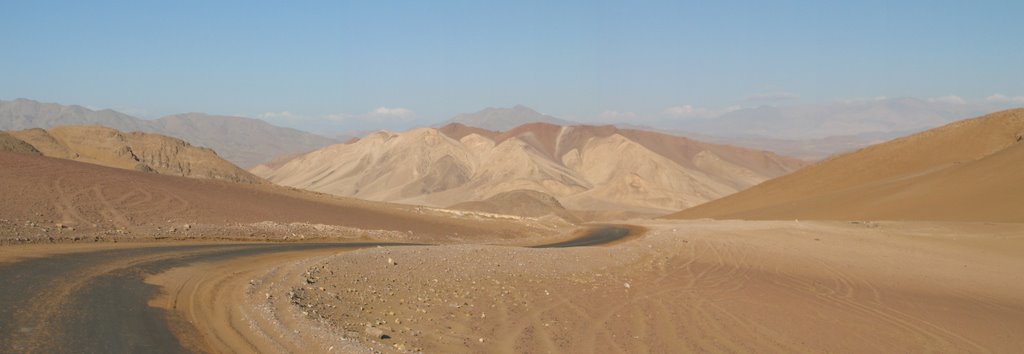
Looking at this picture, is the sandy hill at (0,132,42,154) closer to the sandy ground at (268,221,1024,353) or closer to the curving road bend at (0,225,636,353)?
the curving road bend at (0,225,636,353)

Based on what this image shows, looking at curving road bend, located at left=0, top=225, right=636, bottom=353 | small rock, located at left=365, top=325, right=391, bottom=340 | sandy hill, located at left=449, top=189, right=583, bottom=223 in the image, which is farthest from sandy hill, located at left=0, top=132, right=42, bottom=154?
small rock, located at left=365, top=325, right=391, bottom=340

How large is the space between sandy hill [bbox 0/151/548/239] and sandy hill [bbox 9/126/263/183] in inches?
830

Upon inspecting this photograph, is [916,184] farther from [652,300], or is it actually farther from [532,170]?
[532,170]

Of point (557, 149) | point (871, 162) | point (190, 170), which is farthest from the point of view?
point (557, 149)

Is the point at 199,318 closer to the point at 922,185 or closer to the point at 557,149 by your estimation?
the point at 922,185

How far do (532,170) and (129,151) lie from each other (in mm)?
62447

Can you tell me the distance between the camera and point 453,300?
40.3 feet

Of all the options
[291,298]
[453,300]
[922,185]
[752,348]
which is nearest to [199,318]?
[291,298]

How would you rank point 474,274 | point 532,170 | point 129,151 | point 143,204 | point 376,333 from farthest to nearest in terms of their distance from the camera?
point 532,170 → point 129,151 → point 143,204 → point 474,274 → point 376,333

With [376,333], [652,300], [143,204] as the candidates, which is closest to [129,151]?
[143,204]

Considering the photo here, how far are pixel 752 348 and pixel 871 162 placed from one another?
171 feet

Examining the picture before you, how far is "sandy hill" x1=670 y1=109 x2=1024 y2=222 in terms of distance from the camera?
33906mm

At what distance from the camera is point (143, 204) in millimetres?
26484

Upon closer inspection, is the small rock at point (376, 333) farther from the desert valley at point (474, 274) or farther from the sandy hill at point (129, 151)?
the sandy hill at point (129, 151)
